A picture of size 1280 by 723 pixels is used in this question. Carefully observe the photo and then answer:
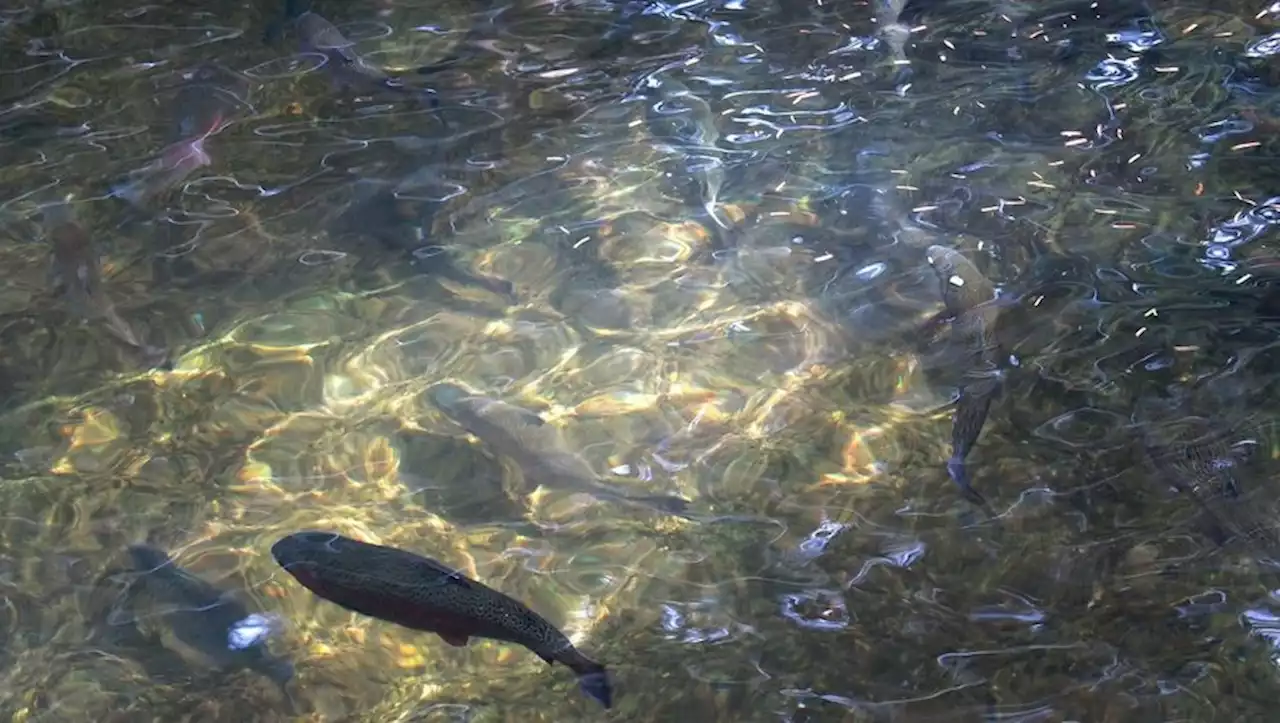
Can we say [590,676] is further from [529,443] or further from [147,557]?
[147,557]

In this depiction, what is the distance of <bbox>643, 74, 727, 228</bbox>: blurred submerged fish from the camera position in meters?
5.46

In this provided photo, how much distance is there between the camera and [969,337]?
4.43m

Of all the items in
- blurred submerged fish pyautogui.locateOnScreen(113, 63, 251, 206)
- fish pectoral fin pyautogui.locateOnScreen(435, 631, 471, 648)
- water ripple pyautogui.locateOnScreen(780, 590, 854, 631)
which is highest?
blurred submerged fish pyautogui.locateOnScreen(113, 63, 251, 206)

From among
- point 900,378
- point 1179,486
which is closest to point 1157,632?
point 1179,486

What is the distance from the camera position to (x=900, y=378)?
4.39 m

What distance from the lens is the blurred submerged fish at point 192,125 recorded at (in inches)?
221

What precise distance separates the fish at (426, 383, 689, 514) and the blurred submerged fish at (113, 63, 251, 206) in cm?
232

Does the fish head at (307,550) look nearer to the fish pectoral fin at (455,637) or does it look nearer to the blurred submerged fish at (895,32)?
the fish pectoral fin at (455,637)

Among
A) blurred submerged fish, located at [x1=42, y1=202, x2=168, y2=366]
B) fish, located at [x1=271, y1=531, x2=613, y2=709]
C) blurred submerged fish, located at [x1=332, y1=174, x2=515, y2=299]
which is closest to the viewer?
fish, located at [x1=271, y1=531, x2=613, y2=709]

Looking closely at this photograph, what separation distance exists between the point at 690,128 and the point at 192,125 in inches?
113

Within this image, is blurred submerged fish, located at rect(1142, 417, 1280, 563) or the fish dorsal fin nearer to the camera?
the fish dorsal fin

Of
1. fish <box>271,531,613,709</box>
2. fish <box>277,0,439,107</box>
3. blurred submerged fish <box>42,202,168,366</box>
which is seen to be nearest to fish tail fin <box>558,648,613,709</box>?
fish <box>271,531,613,709</box>

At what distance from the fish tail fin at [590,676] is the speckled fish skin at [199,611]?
3.31 ft

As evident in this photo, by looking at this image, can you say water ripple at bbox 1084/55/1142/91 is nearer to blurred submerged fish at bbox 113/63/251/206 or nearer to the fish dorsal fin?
the fish dorsal fin
